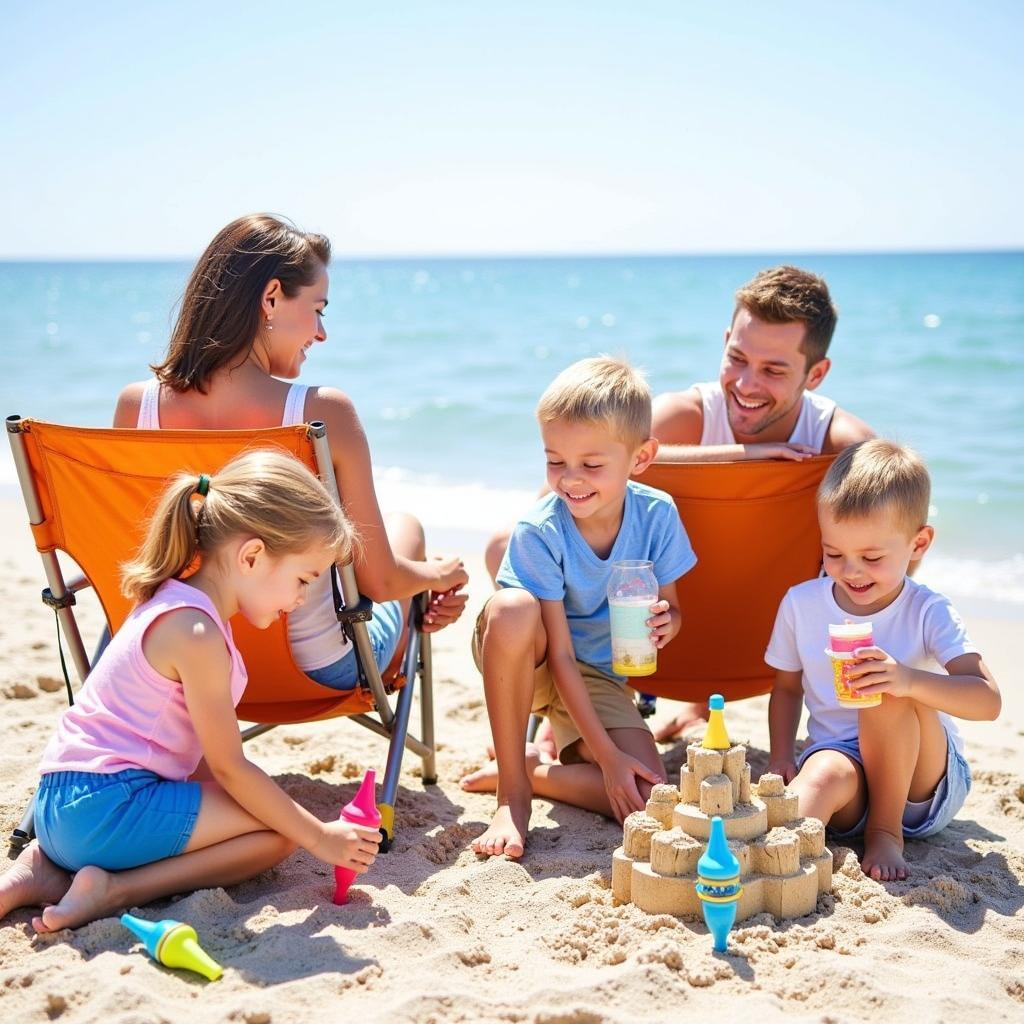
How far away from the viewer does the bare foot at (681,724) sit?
163 inches

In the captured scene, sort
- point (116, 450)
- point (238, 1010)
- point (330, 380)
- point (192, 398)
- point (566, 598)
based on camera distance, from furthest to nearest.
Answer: point (330, 380) < point (566, 598) < point (192, 398) < point (116, 450) < point (238, 1010)

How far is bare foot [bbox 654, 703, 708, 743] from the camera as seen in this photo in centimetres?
415

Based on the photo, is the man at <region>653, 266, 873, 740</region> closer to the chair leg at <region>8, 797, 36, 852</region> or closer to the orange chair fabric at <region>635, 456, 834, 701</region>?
the orange chair fabric at <region>635, 456, 834, 701</region>

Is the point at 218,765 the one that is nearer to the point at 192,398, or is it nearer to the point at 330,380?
the point at 192,398

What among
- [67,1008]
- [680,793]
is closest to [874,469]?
[680,793]

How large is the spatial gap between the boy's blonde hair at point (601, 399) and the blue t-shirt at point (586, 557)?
243 millimetres

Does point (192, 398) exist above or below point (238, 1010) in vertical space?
above

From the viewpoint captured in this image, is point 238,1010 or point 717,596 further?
point 717,596

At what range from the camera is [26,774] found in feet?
11.6

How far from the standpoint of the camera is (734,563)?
3.63 m

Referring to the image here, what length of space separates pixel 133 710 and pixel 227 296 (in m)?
1.08

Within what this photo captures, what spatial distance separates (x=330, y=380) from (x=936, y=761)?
1389 cm

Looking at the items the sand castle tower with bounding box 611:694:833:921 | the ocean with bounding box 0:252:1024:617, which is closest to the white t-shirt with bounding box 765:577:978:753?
the sand castle tower with bounding box 611:694:833:921

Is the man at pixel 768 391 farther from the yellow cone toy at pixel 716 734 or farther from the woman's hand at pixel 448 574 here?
the yellow cone toy at pixel 716 734
